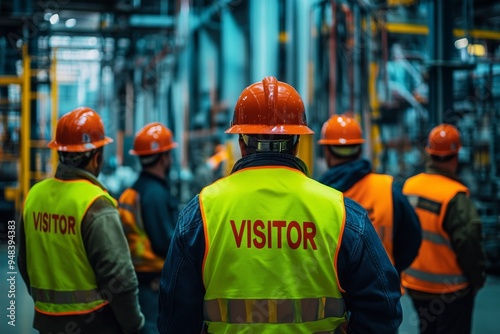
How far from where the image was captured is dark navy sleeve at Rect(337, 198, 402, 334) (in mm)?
2150

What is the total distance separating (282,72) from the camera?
11.1m

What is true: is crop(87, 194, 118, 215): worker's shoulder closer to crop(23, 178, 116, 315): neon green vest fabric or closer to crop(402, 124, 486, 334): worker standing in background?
crop(23, 178, 116, 315): neon green vest fabric

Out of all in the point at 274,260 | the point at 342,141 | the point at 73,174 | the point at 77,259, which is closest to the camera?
the point at 274,260

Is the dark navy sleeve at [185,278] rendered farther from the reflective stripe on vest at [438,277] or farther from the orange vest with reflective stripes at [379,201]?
the reflective stripe on vest at [438,277]

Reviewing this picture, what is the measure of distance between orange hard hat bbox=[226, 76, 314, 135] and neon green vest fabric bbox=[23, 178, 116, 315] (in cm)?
139

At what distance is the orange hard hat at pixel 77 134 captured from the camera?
373 centimetres

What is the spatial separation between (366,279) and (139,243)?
2.76m

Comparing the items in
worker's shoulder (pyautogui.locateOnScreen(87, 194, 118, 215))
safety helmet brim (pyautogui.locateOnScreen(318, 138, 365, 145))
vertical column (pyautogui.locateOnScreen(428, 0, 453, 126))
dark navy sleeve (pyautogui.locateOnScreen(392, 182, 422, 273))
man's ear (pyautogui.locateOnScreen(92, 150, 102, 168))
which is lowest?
dark navy sleeve (pyautogui.locateOnScreen(392, 182, 422, 273))

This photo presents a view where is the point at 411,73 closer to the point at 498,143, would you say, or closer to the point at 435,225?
the point at 498,143

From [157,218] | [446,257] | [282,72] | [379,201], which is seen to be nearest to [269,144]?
[379,201]

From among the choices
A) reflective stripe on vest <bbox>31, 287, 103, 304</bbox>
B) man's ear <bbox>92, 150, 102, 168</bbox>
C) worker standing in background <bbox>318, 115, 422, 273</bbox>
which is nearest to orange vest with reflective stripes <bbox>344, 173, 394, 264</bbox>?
worker standing in background <bbox>318, 115, 422, 273</bbox>

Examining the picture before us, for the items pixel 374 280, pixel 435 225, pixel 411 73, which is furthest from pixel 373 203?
pixel 411 73

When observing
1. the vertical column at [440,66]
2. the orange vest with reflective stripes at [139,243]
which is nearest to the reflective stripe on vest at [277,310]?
the orange vest with reflective stripes at [139,243]

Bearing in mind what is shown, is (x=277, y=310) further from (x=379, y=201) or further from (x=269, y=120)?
(x=379, y=201)
